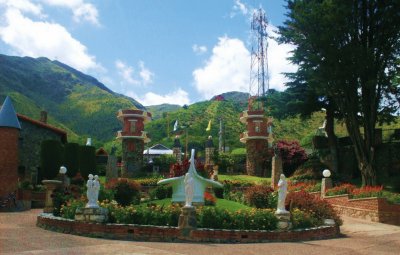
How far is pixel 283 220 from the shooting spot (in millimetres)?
13812

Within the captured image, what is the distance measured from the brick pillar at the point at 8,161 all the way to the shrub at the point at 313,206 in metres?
15.0

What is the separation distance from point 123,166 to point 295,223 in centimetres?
3361

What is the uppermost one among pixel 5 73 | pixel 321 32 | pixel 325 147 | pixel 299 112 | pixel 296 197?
pixel 5 73

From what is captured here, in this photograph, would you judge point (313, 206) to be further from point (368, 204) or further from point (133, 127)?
point (133, 127)

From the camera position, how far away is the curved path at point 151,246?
33.3 ft

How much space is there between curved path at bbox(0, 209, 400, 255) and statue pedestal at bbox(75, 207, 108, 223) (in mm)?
713

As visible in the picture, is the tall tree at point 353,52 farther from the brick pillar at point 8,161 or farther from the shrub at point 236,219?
the brick pillar at point 8,161

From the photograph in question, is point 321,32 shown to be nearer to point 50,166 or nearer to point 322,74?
point 322,74

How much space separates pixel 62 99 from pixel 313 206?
113 m

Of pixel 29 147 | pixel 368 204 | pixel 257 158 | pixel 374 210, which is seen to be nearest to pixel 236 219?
pixel 374 210

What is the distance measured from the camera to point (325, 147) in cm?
3881

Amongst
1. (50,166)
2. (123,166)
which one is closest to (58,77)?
(123,166)

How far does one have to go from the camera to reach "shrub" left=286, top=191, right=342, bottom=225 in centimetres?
1606

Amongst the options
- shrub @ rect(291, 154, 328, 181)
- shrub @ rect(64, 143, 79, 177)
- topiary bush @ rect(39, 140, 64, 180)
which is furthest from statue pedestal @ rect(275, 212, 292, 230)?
shrub @ rect(64, 143, 79, 177)
